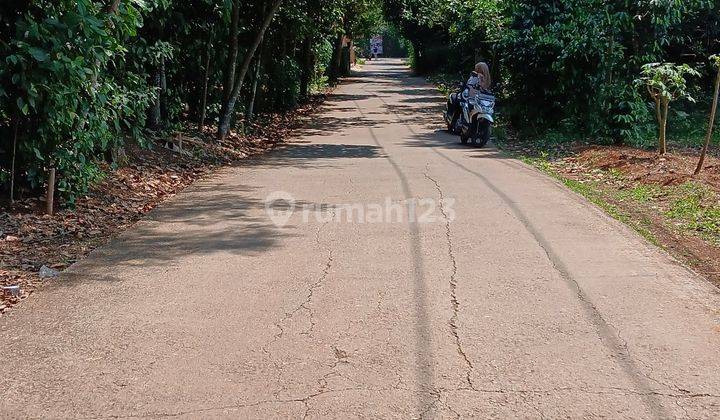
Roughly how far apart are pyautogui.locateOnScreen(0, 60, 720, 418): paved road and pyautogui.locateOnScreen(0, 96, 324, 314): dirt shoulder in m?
0.31

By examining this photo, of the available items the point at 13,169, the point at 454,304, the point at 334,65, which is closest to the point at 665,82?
the point at 454,304

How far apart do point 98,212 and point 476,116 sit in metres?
8.97

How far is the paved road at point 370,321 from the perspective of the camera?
154 inches

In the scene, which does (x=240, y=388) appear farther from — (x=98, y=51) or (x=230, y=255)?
(x=98, y=51)

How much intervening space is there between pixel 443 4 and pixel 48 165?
86.2 ft

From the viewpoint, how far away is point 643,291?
5719 millimetres

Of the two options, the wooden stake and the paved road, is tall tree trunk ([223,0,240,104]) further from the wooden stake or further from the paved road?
the wooden stake

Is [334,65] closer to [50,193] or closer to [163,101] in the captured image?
[163,101]

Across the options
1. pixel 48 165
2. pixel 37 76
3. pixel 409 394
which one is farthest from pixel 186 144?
pixel 409 394

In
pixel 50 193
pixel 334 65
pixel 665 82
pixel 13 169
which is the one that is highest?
pixel 334 65

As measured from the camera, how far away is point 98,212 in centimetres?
855

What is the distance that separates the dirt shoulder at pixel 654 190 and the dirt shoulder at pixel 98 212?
17.8 ft

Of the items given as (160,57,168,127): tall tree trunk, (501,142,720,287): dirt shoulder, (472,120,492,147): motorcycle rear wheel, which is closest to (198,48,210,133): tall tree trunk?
(160,57,168,127): tall tree trunk

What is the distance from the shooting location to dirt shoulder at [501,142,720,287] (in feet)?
24.2
